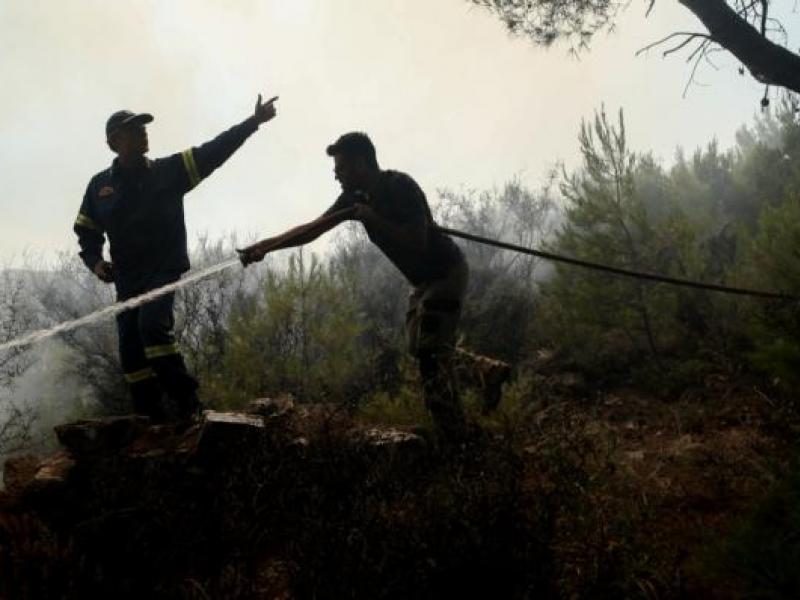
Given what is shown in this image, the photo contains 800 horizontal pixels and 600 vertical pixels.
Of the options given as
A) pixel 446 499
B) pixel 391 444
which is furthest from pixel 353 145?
pixel 446 499

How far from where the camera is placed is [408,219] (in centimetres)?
396

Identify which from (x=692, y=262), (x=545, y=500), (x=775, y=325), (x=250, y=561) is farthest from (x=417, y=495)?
(x=692, y=262)

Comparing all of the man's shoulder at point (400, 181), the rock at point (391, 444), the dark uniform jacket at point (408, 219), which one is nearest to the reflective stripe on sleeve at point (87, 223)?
the dark uniform jacket at point (408, 219)

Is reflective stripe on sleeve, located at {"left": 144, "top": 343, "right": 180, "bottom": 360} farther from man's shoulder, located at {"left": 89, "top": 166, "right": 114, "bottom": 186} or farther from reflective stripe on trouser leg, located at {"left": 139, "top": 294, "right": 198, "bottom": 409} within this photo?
man's shoulder, located at {"left": 89, "top": 166, "right": 114, "bottom": 186}

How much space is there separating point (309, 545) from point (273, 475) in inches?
32.1

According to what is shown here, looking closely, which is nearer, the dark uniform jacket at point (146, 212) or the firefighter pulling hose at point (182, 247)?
the firefighter pulling hose at point (182, 247)

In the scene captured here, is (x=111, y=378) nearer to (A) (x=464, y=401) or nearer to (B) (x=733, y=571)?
(A) (x=464, y=401)

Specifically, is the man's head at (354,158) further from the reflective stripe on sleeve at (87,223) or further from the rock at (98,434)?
the rock at (98,434)

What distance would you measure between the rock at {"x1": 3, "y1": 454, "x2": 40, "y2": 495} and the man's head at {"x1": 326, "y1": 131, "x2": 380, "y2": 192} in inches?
102

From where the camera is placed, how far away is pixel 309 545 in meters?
2.53

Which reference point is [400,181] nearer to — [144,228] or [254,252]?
[254,252]

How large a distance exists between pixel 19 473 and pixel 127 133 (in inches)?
90.3

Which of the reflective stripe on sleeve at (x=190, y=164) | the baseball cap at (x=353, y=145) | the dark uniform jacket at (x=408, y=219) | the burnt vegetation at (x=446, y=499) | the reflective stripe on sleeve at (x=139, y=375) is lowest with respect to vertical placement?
the burnt vegetation at (x=446, y=499)

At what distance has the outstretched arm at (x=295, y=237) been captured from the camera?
337 cm
